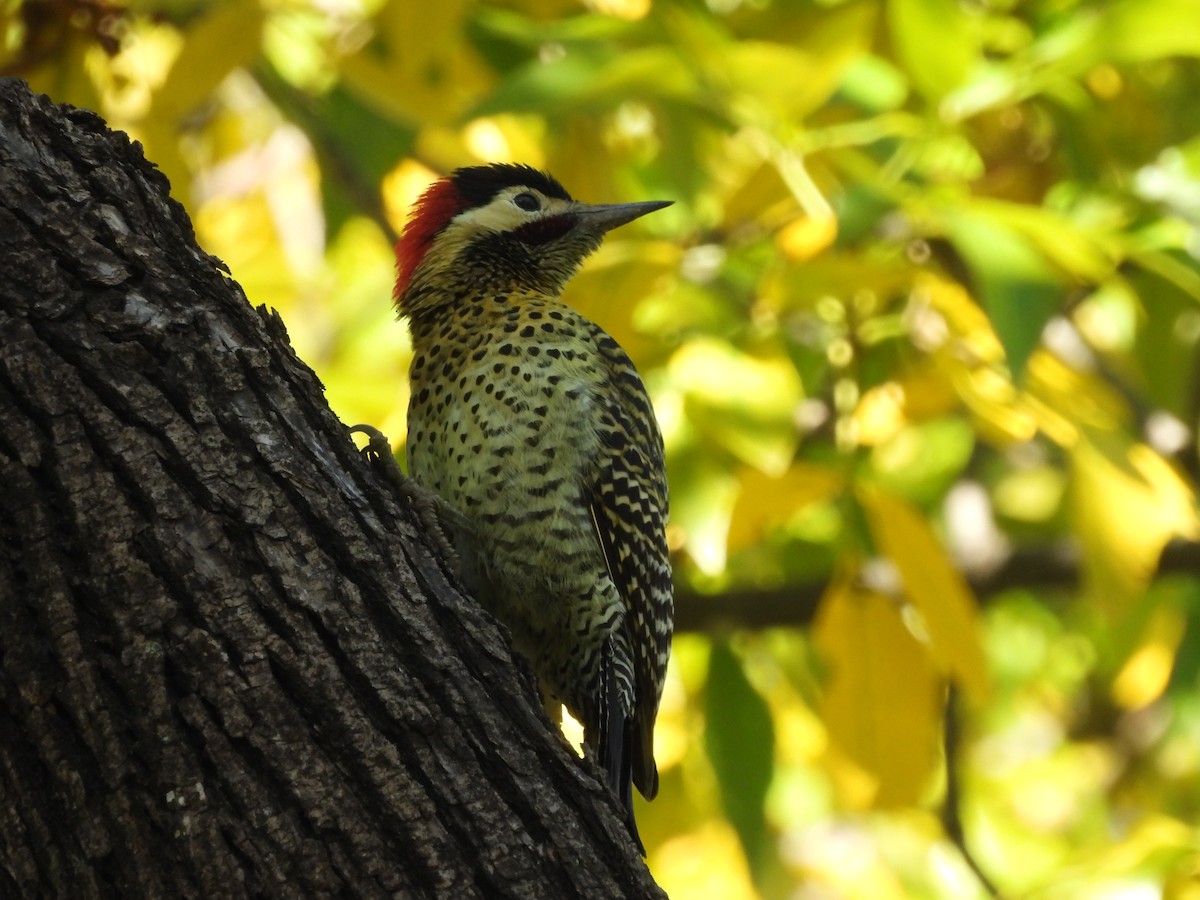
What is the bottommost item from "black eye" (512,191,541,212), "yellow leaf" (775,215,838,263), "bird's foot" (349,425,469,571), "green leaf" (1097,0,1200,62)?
"bird's foot" (349,425,469,571)

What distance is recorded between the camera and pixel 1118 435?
351 cm

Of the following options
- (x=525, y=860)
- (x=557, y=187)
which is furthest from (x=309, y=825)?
(x=557, y=187)

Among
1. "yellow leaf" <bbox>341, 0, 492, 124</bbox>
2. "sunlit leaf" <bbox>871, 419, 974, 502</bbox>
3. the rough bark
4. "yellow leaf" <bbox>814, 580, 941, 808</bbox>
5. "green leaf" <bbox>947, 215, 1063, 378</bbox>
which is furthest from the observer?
"sunlit leaf" <bbox>871, 419, 974, 502</bbox>

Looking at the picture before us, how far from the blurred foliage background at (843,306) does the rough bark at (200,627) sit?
4.04 ft

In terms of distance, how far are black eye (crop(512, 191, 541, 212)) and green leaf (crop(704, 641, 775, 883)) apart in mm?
1358

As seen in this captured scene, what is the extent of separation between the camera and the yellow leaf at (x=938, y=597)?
344cm

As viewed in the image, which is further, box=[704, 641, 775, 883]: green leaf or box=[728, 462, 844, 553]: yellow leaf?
box=[704, 641, 775, 883]: green leaf

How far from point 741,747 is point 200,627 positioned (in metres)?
2.39

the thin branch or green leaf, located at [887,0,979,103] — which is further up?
green leaf, located at [887,0,979,103]

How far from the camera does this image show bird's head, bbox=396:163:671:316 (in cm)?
410

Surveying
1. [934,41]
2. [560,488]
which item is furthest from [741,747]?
[934,41]

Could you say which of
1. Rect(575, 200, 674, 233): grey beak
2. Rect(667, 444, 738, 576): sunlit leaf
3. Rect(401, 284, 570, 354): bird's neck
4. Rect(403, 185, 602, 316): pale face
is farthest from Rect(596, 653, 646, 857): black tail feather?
Rect(575, 200, 674, 233): grey beak

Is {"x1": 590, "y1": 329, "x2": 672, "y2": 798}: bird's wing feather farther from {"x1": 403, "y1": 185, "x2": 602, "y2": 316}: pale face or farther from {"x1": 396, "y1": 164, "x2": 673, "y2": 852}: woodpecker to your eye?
{"x1": 403, "y1": 185, "x2": 602, "y2": 316}: pale face

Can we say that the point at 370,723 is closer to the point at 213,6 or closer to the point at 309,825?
the point at 309,825
